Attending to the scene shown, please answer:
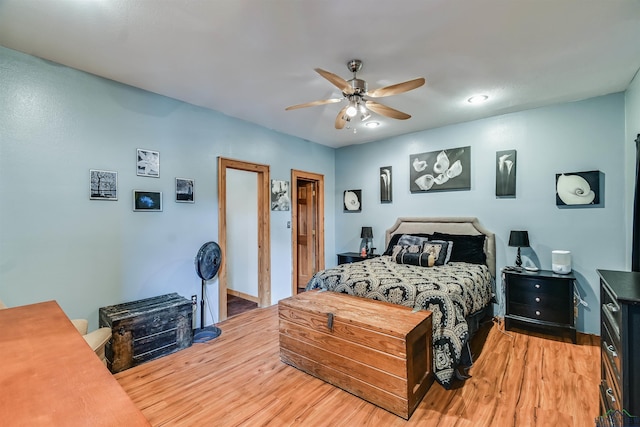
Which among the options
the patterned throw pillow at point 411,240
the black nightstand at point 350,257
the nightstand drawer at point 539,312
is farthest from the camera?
the black nightstand at point 350,257

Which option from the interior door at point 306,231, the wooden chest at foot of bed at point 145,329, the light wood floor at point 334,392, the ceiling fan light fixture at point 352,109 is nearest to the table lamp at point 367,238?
the interior door at point 306,231

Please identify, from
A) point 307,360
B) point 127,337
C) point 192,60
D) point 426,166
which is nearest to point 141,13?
point 192,60

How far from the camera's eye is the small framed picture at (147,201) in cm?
292

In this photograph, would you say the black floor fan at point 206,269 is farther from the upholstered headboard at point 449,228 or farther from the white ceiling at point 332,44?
the upholstered headboard at point 449,228

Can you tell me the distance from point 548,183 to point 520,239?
2.54ft

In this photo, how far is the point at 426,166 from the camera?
14.4 feet

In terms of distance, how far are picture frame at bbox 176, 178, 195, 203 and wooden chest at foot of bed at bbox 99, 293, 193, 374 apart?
110cm

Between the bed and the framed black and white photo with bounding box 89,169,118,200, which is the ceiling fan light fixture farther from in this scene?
the framed black and white photo with bounding box 89,169,118,200

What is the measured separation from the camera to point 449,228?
4.12m

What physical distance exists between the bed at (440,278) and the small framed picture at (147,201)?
1.88 m

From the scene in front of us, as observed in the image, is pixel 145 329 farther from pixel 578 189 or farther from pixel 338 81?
pixel 578 189

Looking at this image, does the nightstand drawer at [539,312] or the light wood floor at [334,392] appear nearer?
the light wood floor at [334,392]

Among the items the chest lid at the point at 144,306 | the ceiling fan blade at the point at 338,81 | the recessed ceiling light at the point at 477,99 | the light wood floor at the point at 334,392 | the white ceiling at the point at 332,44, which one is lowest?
the light wood floor at the point at 334,392

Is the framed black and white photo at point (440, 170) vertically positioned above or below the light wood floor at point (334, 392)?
above
